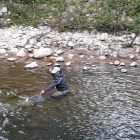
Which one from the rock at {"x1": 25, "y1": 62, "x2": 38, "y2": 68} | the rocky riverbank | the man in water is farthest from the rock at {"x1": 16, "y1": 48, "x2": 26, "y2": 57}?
the man in water

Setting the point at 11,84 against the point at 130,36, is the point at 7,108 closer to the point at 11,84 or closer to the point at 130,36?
the point at 11,84

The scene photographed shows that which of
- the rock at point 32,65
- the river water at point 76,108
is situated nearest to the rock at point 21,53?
the rock at point 32,65

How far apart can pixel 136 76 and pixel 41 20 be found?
33.3ft

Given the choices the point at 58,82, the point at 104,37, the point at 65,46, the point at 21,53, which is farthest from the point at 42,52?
the point at 58,82

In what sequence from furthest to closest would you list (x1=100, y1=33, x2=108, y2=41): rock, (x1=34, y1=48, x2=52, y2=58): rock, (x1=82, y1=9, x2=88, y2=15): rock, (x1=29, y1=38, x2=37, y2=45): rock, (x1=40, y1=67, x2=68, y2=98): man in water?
1. (x1=82, y1=9, x2=88, y2=15): rock
2. (x1=29, y1=38, x2=37, y2=45): rock
3. (x1=100, y1=33, x2=108, y2=41): rock
4. (x1=34, y1=48, x2=52, y2=58): rock
5. (x1=40, y1=67, x2=68, y2=98): man in water

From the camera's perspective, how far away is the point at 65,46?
17.4m

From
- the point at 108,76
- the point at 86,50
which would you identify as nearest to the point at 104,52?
the point at 86,50

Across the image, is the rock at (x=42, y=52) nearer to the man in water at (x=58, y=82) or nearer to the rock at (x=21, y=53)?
the rock at (x=21, y=53)

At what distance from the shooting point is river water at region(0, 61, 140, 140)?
7.57 metres

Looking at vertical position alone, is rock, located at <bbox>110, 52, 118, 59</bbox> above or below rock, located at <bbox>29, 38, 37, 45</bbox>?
below

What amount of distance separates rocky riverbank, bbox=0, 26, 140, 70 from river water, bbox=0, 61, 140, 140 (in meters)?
2.20

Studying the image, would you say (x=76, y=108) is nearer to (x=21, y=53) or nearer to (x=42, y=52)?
(x=42, y=52)

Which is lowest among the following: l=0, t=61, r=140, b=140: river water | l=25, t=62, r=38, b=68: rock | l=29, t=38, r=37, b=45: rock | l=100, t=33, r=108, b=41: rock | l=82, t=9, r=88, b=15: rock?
l=0, t=61, r=140, b=140: river water

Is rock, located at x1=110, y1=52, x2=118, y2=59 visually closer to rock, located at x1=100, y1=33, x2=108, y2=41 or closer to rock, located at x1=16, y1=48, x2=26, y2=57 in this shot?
rock, located at x1=100, y1=33, x2=108, y2=41
